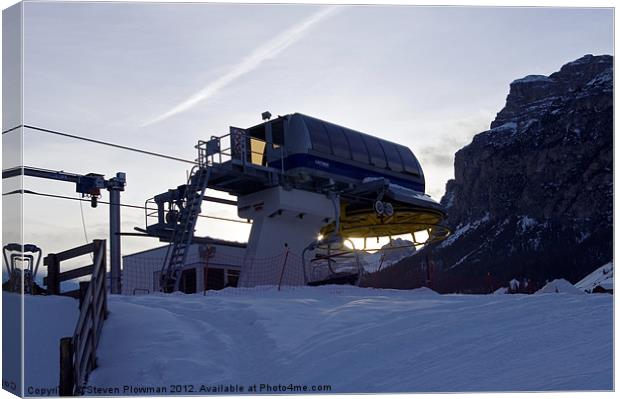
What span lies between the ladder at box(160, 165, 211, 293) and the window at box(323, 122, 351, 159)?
499cm

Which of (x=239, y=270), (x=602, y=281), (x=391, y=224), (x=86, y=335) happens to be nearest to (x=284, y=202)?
(x=239, y=270)

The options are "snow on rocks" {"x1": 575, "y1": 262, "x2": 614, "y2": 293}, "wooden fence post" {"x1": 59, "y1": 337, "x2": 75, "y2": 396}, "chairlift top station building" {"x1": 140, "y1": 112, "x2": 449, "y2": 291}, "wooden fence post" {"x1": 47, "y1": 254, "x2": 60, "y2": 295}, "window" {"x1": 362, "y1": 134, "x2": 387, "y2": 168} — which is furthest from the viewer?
"window" {"x1": 362, "y1": 134, "x2": 387, "y2": 168}

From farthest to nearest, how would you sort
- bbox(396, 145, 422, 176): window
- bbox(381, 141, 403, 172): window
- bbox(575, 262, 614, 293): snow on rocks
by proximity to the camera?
1. bbox(396, 145, 422, 176): window
2. bbox(381, 141, 403, 172): window
3. bbox(575, 262, 614, 293): snow on rocks

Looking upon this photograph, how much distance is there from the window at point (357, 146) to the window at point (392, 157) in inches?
54.4

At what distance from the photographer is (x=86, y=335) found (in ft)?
48.6

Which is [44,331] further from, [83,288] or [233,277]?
[233,277]

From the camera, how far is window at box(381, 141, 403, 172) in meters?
35.5

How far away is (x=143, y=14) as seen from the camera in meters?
16.3

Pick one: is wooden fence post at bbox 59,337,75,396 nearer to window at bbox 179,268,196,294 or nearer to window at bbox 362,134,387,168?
window at bbox 179,268,196,294

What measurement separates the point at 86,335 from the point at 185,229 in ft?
45.3

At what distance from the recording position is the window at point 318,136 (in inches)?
1267

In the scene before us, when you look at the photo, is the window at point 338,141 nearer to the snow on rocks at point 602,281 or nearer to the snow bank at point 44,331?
the snow on rocks at point 602,281

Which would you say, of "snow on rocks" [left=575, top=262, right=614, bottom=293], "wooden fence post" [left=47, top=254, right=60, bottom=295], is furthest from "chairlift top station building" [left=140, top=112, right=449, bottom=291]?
"wooden fence post" [left=47, top=254, right=60, bottom=295]

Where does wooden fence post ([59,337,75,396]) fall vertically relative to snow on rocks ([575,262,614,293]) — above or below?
below
